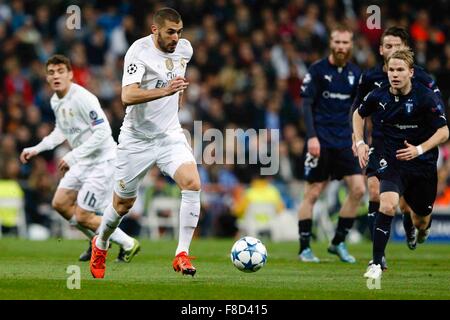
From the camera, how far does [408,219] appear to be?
40.1 ft

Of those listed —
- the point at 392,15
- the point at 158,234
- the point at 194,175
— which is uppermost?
the point at 392,15

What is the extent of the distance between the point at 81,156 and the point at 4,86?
974 centimetres

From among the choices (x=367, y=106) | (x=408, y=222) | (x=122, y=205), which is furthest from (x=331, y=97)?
(x=122, y=205)

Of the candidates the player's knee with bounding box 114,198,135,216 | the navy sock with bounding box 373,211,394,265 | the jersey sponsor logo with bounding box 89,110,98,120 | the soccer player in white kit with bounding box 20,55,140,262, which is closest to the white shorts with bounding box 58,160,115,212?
the soccer player in white kit with bounding box 20,55,140,262

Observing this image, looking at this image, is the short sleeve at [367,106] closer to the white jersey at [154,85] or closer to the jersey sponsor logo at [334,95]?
the white jersey at [154,85]

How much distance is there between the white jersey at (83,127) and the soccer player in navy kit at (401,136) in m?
3.31

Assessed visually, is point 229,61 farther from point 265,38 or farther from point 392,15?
point 392,15

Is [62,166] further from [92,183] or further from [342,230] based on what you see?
[342,230]

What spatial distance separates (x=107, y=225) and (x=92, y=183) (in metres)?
2.38

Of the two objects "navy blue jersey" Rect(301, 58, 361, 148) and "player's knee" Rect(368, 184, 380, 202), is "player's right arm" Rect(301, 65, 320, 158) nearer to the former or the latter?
"navy blue jersey" Rect(301, 58, 361, 148)

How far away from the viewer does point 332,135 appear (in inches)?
511
